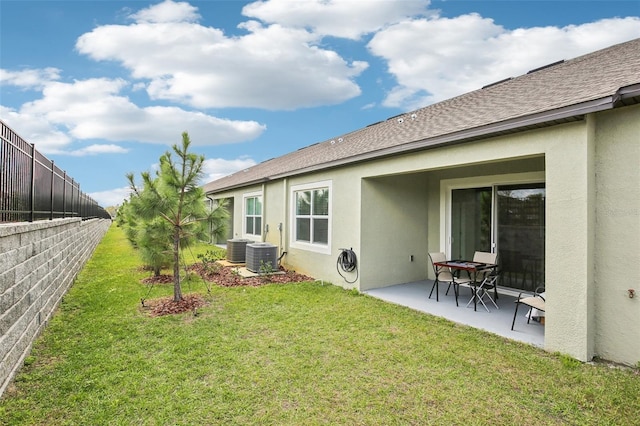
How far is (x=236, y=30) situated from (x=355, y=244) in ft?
26.3

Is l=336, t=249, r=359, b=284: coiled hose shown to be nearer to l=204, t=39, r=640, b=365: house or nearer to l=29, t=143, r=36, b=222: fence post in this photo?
l=204, t=39, r=640, b=365: house

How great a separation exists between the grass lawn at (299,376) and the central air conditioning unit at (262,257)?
3.65m

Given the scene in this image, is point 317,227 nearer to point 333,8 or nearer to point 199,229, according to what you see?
point 199,229

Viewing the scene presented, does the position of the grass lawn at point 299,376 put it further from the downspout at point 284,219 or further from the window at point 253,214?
the window at point 253,214

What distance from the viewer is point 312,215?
8914mm

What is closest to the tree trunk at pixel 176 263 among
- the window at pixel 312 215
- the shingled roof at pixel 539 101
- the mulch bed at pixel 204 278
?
the mulch bed at pixel 204 278

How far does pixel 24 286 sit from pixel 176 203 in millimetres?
2586

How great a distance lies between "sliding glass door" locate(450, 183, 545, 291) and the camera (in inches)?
248

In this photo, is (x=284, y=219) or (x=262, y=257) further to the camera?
(x=284, y=219)

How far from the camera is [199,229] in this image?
21.4 ft

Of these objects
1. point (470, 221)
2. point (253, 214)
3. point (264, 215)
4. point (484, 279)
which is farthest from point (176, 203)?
point (253, 214)

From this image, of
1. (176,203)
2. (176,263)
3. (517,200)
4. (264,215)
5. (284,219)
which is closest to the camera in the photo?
(176,203)

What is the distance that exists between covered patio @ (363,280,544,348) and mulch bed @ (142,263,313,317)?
2566 mm

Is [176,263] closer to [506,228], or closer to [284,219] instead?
[284,219]
